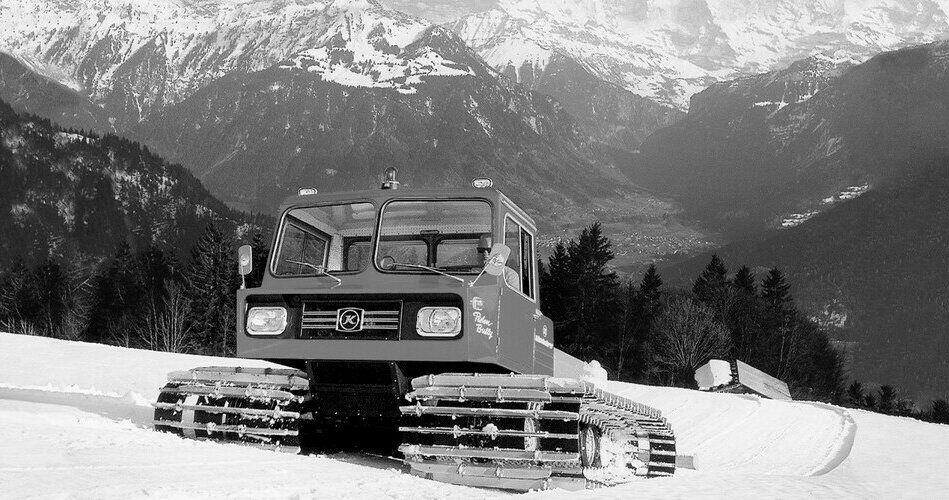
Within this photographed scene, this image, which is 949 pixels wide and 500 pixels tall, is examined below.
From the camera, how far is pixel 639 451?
35.8 ft

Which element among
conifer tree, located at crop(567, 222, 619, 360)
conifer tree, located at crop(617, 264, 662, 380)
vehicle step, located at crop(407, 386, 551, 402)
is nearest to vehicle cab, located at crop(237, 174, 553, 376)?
vehicle step, located at crop(407, 386, 551, 402)

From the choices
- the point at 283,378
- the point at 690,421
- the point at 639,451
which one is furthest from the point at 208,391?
the point at 690,421

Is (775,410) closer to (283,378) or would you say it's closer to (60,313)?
(283,378)

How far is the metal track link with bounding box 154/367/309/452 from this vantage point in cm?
942

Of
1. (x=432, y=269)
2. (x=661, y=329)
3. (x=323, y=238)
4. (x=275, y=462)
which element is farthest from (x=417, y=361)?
(x=661, y=329)

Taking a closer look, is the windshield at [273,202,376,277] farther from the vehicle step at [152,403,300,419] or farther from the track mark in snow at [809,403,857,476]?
the track mark in snow at [809,403,857,476]

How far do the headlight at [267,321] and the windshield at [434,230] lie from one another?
127 centimetres

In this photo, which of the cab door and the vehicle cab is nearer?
the vehicle cab

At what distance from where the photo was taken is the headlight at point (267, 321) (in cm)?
966

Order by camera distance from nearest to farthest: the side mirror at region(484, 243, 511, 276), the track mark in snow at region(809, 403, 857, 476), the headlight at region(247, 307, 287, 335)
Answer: the side mirror at region(484, 243, 511, 276) → the headlight at region(247, 307, 287, 335) → the track mark in snow at region(809, 403, 857, 476)

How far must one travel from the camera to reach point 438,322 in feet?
30.0

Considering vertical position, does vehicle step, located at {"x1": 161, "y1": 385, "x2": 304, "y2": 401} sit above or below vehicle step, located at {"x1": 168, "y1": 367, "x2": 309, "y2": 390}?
below

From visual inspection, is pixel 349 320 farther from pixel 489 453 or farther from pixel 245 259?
pixel 489 453

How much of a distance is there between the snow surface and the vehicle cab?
113 cm
